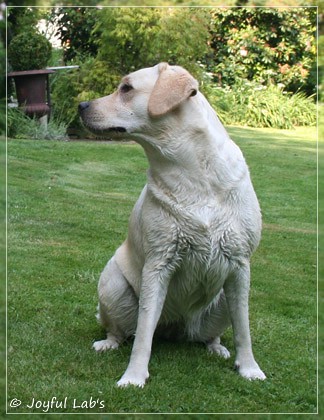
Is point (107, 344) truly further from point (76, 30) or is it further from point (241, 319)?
point (76, 30)

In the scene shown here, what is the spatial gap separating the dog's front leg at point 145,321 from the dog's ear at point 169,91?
2.68ft

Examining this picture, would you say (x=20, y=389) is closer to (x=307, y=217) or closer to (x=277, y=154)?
(x=277, y=154)

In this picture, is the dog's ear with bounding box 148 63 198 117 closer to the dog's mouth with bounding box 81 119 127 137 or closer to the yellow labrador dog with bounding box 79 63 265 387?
the yellow labrador dog with bounding box 79 63 265 387

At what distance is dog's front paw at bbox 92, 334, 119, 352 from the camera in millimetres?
4211

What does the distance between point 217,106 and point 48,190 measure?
2.93 meters

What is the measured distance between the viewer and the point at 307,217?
7473 millimetres

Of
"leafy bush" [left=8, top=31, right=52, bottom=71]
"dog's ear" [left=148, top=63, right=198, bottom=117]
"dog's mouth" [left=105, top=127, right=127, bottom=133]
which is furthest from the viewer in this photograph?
"leafy bush" [left=8, top=31, right=52, bottom=71]

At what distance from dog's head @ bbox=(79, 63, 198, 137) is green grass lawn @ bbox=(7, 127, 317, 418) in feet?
3.96

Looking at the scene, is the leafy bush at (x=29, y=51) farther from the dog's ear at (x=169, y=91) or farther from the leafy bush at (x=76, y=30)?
the dog's ear at (x=169, y=91)

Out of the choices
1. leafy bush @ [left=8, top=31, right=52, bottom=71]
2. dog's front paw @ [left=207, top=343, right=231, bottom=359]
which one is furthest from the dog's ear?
dog's front paw @ [left=207, top=343, right=231, bottom=359]

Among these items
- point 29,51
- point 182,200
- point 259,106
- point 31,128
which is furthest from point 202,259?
point 31,128

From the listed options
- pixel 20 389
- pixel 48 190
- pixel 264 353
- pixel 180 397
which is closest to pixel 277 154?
pixel 264 353

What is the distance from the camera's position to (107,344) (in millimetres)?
4242

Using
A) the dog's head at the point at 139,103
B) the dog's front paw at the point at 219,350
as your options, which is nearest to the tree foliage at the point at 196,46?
the dog's head at the point at 139,103
